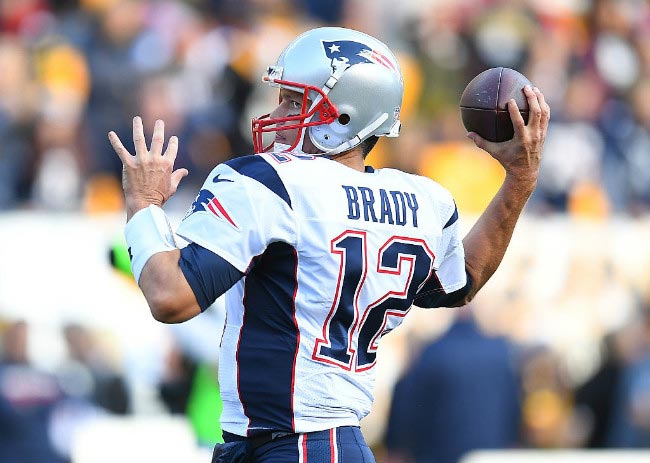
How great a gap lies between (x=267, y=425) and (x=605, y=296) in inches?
262

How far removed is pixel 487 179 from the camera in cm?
1023

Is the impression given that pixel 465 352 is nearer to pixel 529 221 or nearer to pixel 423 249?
pixel 529 221

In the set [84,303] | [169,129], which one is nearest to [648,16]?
[169,129]

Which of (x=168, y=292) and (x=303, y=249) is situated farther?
(x=303, y=249)

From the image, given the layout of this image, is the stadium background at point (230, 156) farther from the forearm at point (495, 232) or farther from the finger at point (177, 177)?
the finger at point (177, 177)

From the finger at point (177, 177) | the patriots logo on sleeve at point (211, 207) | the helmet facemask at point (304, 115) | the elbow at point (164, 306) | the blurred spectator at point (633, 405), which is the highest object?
the helmet facemask at point (304, 115)

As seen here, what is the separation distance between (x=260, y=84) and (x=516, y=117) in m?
6.82

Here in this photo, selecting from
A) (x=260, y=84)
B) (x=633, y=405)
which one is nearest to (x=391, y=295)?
(x=633, y=405)

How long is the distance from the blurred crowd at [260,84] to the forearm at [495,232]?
18.2ft

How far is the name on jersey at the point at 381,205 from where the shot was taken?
3619mm

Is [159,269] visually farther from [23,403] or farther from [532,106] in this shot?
[23,403]

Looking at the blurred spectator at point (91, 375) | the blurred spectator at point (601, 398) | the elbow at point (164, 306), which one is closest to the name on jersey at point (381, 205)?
the elbow at point (164, 306)

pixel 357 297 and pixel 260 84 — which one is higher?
pixel 260 84

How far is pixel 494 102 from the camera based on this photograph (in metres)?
4.00
